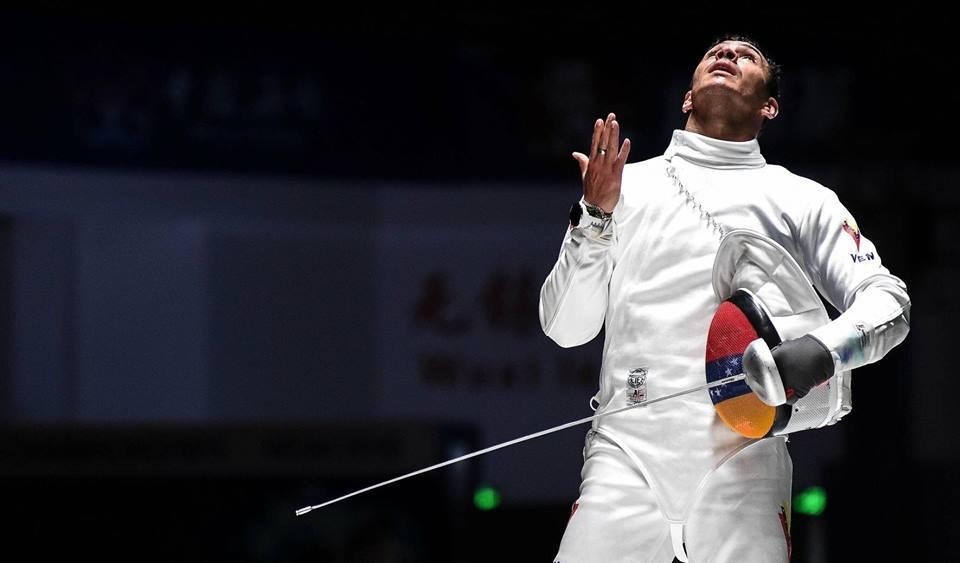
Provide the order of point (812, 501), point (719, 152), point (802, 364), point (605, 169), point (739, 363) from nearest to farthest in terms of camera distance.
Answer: point (802, 364) → point (739, 363) → point (605, 169) → point (719, 152) → point (812, 501)

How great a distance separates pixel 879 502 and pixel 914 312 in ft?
3.66

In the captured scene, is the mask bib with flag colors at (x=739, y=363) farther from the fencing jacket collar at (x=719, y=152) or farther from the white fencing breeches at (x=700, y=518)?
the fencing jacket collar at (x=719, y=152)

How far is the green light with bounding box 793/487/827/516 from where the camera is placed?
5.08 metres

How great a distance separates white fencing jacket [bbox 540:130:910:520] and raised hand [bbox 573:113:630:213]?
0.05 meters

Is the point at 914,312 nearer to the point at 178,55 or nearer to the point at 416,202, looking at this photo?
the point at 416,202

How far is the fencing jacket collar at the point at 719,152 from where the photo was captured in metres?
2.51

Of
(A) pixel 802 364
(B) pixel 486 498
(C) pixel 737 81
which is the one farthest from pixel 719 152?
(B) pixel 486 498

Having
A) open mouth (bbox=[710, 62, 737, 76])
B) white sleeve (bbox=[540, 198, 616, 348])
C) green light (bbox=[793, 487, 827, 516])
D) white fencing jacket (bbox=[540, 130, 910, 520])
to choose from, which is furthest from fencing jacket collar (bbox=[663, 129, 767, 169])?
green light (bbox=[793, 487, 827, 516])

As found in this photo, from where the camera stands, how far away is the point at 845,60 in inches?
242

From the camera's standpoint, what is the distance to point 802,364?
7.02 ft

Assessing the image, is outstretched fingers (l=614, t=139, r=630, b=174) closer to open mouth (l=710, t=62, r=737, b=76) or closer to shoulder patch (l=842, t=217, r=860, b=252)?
open mouth (l=710, t=62, r=737, b=76)

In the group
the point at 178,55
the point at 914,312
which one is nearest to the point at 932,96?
the point at 914,312

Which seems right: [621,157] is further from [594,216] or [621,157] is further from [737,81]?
[737,81]

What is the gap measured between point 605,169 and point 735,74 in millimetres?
359
